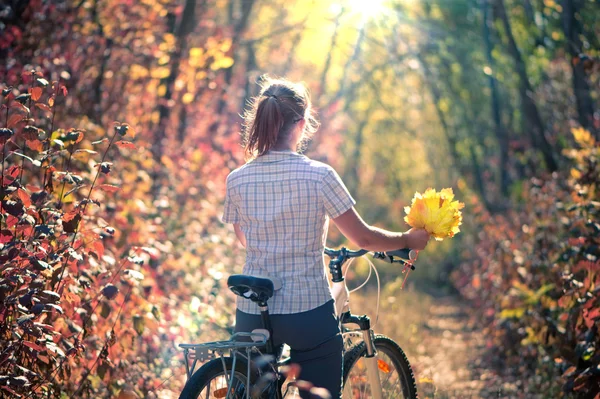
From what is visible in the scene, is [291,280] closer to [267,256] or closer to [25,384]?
[267,256]

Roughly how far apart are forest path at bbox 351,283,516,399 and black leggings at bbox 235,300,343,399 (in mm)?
1701

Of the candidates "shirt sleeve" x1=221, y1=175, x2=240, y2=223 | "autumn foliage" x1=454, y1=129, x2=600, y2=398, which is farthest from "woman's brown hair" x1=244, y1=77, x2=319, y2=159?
"autumn foliage" x1=454, y1=129, x2=600, y2=398

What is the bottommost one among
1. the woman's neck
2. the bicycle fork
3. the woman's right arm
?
the bicycle fork

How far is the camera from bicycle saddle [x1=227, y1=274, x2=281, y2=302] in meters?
3.42

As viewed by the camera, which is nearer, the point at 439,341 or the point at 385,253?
the point at 385,253

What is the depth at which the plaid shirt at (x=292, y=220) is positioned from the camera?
358cm

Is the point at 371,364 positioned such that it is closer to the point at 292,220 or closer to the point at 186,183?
the point at 292,220

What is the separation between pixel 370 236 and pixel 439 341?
26.2 ft

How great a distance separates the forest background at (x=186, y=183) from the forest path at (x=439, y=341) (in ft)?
0.93

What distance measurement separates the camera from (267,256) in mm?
3652

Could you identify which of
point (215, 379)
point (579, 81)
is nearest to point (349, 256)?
point (215, 379)

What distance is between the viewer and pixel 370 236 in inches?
144

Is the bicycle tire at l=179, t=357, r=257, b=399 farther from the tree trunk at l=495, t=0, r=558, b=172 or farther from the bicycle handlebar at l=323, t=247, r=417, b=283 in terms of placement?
the tree trunk at l=495, t=0, r=558, b=172

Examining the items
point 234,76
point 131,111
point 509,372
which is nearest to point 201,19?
point 234,76
